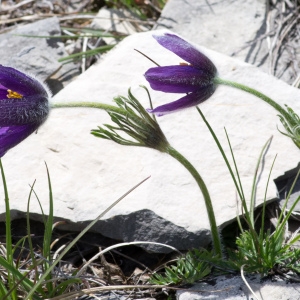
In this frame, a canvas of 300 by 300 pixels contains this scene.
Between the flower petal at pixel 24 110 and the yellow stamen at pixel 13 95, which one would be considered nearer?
the flower petal at pixel 24 110

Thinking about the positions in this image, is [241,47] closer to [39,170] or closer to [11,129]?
[39,170]

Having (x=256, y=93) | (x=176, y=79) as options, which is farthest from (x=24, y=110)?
(x=256, y=93)

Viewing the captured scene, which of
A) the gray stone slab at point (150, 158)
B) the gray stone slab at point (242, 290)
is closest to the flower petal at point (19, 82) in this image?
the gray stone slab at point (150, 158)

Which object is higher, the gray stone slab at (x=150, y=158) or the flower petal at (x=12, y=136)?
the flower petal at (x=12, y=136)

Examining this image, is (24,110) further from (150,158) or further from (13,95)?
(150,158)

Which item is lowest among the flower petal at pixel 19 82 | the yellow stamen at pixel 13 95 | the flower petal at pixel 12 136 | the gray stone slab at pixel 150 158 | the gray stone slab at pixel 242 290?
the gray stone slab at pixel 242 290

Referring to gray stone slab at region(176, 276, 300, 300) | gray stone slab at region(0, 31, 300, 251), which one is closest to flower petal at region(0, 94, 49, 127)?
gray stone slab at region(0, 31, 300, 251)

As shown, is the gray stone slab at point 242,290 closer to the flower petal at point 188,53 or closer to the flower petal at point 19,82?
the flower petal at point 188,53
